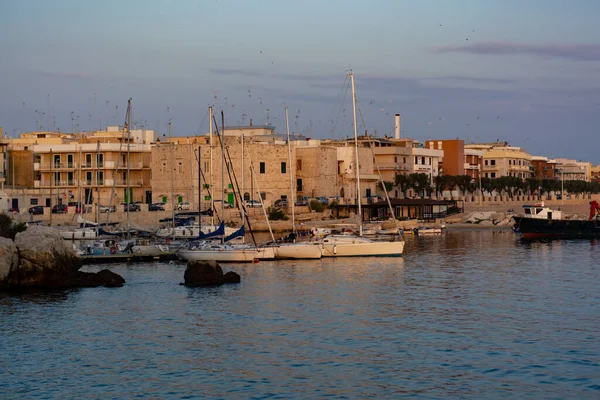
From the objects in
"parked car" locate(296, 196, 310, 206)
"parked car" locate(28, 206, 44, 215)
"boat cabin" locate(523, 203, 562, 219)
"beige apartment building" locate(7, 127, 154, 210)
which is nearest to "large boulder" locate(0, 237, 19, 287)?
"parked car" locate(28, 206, 44, 215)

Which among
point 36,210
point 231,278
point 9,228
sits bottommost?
point 231,278

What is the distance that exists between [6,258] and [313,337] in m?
16.0

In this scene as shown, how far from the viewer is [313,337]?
1109 inches

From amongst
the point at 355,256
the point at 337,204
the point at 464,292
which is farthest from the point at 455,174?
the point at 464,292

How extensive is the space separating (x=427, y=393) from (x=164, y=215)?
184ft

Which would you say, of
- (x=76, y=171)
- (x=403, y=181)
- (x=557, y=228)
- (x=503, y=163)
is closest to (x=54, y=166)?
(x=76, y=171)

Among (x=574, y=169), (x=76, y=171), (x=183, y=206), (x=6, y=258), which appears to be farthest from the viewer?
(x=574, y=169)

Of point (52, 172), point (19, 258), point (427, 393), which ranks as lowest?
point (427, 393)

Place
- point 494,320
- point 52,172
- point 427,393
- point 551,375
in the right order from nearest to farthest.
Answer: point 427,393 → point 551,375 → point 494,320 → point 52,172

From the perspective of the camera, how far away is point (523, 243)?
70.6 metres

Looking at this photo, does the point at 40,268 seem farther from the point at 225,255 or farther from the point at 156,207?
the point at 156,207

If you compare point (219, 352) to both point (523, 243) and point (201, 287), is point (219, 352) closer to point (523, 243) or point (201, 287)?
point (201, 287)

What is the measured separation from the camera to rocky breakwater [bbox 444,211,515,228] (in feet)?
310

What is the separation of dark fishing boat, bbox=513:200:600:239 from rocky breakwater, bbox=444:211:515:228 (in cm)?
1344
